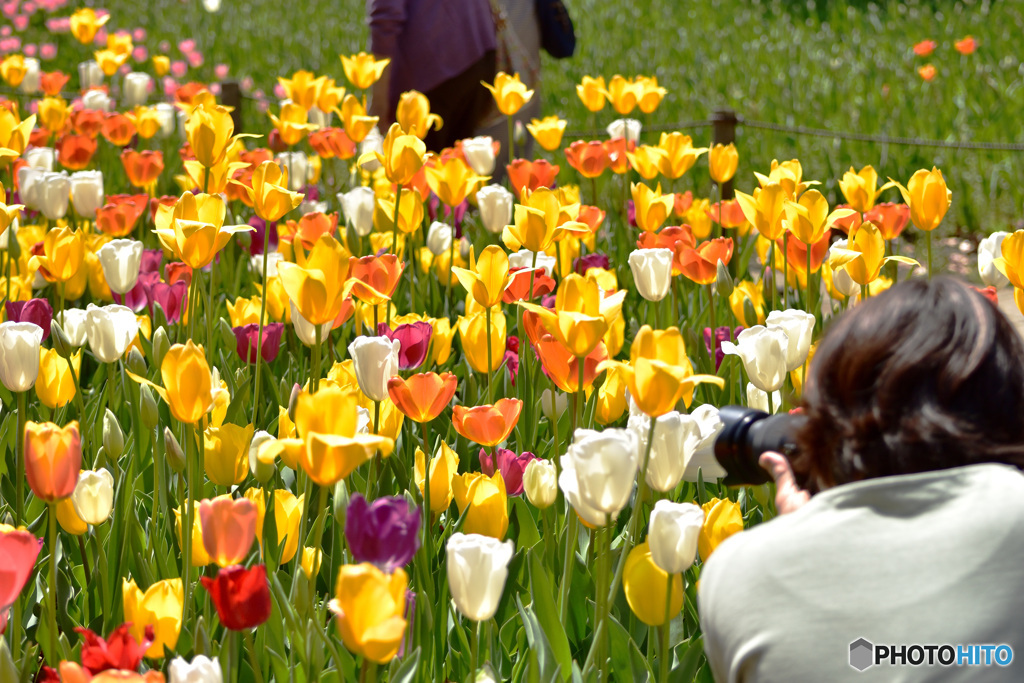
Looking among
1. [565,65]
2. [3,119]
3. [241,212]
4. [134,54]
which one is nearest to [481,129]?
[241,212]

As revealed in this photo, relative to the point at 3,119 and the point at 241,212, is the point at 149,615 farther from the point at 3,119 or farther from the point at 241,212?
the point at 241,212

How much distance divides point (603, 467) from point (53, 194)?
1.80m

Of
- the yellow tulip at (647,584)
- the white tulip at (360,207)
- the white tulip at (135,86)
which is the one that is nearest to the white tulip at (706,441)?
the yellow tulip at (647,584)

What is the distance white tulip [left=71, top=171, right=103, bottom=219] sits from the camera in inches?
100

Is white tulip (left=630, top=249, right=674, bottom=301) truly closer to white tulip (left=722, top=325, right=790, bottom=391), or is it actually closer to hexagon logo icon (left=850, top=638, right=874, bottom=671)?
white tulip (left=722, top=325, right=790, bottom=391)

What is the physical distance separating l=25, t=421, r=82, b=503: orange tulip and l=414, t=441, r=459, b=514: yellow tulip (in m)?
0.43

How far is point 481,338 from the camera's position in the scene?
164 centimetres

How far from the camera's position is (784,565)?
0.88 m

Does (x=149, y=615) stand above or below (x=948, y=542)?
below

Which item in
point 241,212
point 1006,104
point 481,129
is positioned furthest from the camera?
point 1006,104

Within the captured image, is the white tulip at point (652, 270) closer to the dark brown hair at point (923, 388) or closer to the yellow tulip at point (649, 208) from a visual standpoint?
the yellow tulip at point (649, 208)

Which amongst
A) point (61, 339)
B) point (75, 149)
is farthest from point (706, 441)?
point (75, 149)

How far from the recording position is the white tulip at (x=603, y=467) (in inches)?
39.8

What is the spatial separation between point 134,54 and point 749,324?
7.27m
